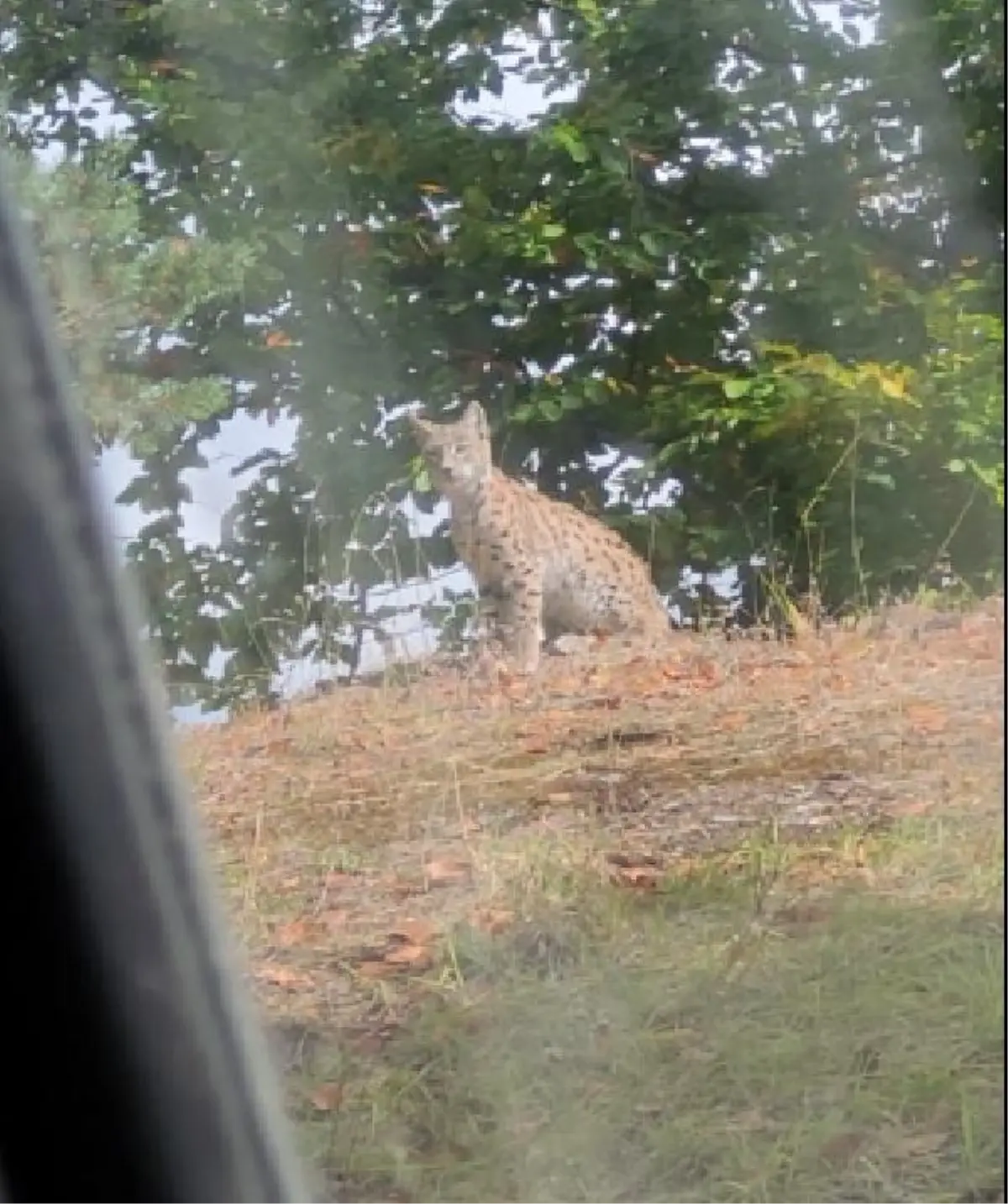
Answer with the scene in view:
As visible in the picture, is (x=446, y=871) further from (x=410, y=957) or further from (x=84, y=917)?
(x=84, y=917)

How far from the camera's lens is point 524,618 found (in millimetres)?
1448

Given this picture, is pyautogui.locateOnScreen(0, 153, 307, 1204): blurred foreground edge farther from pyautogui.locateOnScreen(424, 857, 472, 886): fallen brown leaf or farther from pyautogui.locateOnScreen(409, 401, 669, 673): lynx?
pyautogui.locateOnScreen(409, 401, 669, 673): lynx

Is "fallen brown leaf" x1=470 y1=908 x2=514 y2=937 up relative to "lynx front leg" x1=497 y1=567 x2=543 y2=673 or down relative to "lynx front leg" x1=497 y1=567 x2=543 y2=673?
down

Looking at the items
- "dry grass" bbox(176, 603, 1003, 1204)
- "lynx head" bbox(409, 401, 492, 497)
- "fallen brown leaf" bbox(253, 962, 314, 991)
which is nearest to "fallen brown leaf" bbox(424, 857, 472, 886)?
"dry grass" bbox(176, 603, 1003, 1204)

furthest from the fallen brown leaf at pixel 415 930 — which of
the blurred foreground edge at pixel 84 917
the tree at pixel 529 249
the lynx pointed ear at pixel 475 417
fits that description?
the lynx pointed ear at pixel 475 417

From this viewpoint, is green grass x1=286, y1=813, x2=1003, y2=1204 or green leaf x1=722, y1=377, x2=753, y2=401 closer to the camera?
green grass x1=286, y1=813, x2=1003, y2=1204

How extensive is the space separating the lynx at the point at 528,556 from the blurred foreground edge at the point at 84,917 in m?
0.26

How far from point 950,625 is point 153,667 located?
0.53m

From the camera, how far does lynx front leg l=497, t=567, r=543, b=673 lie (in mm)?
1347

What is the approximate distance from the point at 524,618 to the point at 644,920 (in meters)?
0.39

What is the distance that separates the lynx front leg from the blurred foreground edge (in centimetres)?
31

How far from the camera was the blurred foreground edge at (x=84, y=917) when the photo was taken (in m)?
1.10

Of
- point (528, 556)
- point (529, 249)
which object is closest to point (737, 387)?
point (529, 249)

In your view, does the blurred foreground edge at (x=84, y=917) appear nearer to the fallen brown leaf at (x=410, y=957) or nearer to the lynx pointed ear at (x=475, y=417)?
the fallen brown leaf at (x=410, y=957)
